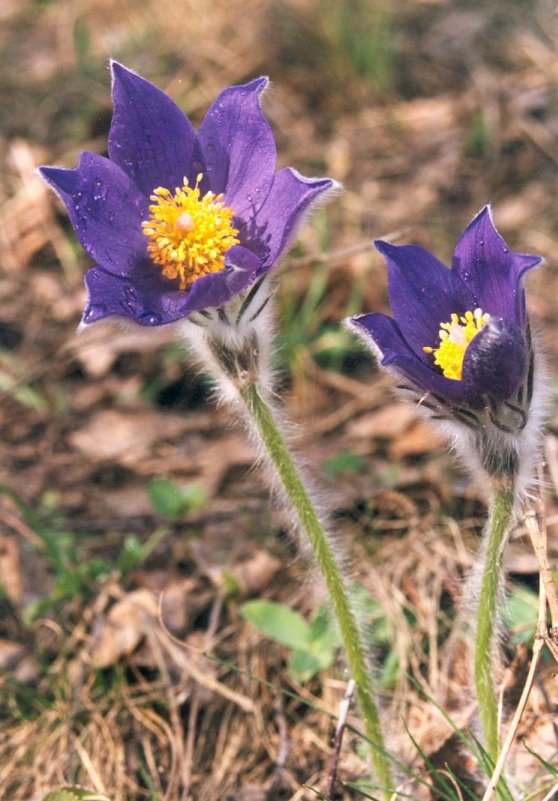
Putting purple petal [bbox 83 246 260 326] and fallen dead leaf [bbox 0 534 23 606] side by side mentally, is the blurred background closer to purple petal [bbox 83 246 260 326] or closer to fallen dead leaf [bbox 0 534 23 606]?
fallen dead leaf [bbox 0 534 23 606]

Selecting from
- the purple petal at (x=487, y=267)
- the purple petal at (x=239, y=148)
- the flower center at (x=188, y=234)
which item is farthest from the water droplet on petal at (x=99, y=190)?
the purple petal at (x=487, y=267)

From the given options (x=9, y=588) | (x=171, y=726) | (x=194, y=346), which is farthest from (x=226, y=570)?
(x=194, y=346)

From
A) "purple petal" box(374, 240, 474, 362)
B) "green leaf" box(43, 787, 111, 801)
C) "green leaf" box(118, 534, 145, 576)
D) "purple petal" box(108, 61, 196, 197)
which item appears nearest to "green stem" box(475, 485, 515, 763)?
"purple petal" box(374, 240, 474, 362)

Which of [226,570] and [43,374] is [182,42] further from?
[226,570]

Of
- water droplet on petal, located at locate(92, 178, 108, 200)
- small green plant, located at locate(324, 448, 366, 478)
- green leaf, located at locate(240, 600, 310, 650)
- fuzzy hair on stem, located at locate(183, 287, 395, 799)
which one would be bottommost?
small green plant, located at locate(324, 448, 366, 478)

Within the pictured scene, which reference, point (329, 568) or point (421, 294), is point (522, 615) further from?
point (421, 294)
